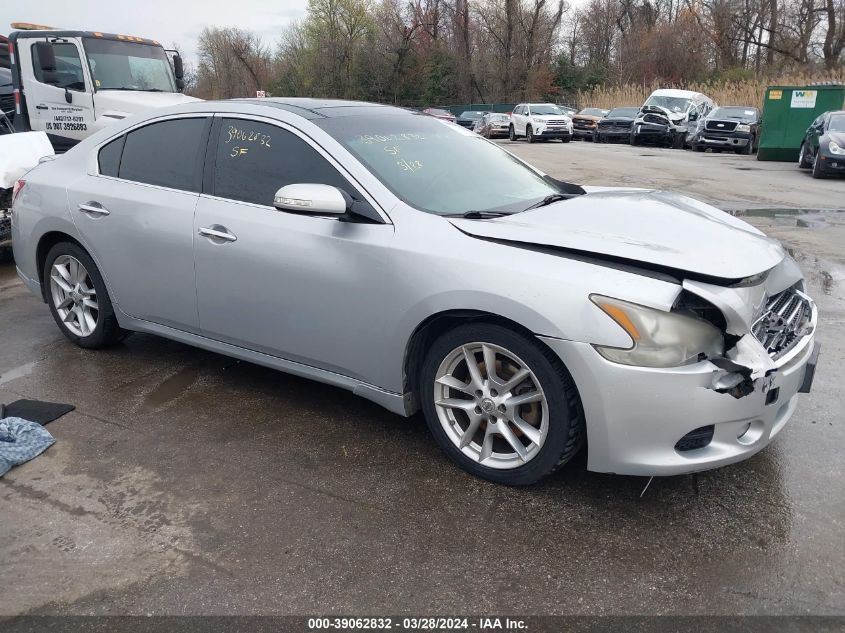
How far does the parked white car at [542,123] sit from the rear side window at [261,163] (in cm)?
2597

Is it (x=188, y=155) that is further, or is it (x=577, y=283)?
(x=188, y=155)

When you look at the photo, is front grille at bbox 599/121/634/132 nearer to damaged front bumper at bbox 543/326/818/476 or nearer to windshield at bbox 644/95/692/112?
windshield at bbox 644/95/692/112

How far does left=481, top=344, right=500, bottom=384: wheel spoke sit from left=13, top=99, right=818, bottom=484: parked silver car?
1cm

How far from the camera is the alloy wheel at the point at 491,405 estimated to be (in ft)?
9.73

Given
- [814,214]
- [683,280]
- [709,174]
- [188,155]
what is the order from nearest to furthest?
[683,280] → [188,155] → [814,214] → [709,174]

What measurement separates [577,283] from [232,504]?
1.74m

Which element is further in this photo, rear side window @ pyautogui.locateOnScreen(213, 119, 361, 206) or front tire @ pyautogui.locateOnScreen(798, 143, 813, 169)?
front tire @ pyautogui.locateOnScreen(798, 143, 813, 169)

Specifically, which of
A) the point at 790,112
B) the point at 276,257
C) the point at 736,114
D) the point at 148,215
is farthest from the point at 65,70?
the point at 736,114

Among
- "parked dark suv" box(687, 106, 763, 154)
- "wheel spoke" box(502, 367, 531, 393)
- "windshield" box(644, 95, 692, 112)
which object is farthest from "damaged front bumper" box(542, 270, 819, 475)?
"windshield" box(644, 95, 692, 112)

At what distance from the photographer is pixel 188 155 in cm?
407

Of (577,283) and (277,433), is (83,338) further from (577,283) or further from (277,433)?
(577,283)

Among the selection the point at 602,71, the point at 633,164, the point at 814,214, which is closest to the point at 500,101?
the point at 602,71

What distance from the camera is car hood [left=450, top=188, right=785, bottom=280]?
111 inches

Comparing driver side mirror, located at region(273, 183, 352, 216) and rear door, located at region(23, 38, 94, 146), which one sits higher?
rear door, located at region(23, 38, 94, 146)
